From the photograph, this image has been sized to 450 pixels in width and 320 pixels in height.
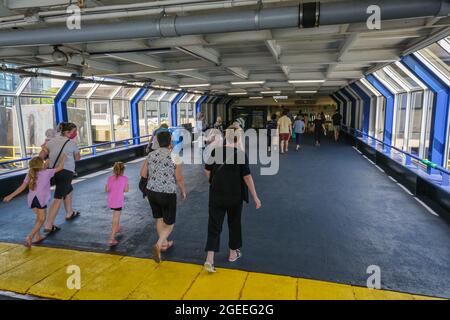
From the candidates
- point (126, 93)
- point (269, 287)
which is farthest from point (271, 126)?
point (269, 287)

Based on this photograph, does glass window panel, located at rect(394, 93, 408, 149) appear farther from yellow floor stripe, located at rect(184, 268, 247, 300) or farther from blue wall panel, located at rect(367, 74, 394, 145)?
yellow floor stripe, located at rect(184, 268, 247, 300)

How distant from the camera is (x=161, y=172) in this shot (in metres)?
3.45

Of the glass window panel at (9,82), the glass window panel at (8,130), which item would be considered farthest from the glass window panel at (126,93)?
the glass window panel at (9,82)

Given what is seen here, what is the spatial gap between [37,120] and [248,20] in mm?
9258

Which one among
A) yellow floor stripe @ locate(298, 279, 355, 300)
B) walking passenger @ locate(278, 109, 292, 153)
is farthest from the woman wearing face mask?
walking passenger @ locate(278, 109, 292, 153)

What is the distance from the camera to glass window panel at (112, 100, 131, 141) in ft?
43.1

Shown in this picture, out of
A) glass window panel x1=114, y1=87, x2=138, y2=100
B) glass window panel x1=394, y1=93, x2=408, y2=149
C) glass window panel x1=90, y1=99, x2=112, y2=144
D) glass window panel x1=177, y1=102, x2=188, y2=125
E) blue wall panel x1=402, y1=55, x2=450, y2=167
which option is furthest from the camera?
glass window panel x1=177, y1=102, x2=188, y2=125

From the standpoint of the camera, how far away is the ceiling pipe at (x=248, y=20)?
2.99 meters

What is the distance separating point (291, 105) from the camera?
89.6ft

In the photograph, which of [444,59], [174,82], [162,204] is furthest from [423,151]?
[174,82]

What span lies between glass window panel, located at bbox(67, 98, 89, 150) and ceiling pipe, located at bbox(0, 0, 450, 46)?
23.5 ft

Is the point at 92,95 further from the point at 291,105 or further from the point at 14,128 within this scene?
the point at 291,105

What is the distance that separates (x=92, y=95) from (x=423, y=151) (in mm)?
10867

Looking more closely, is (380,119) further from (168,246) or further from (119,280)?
(119,280)
